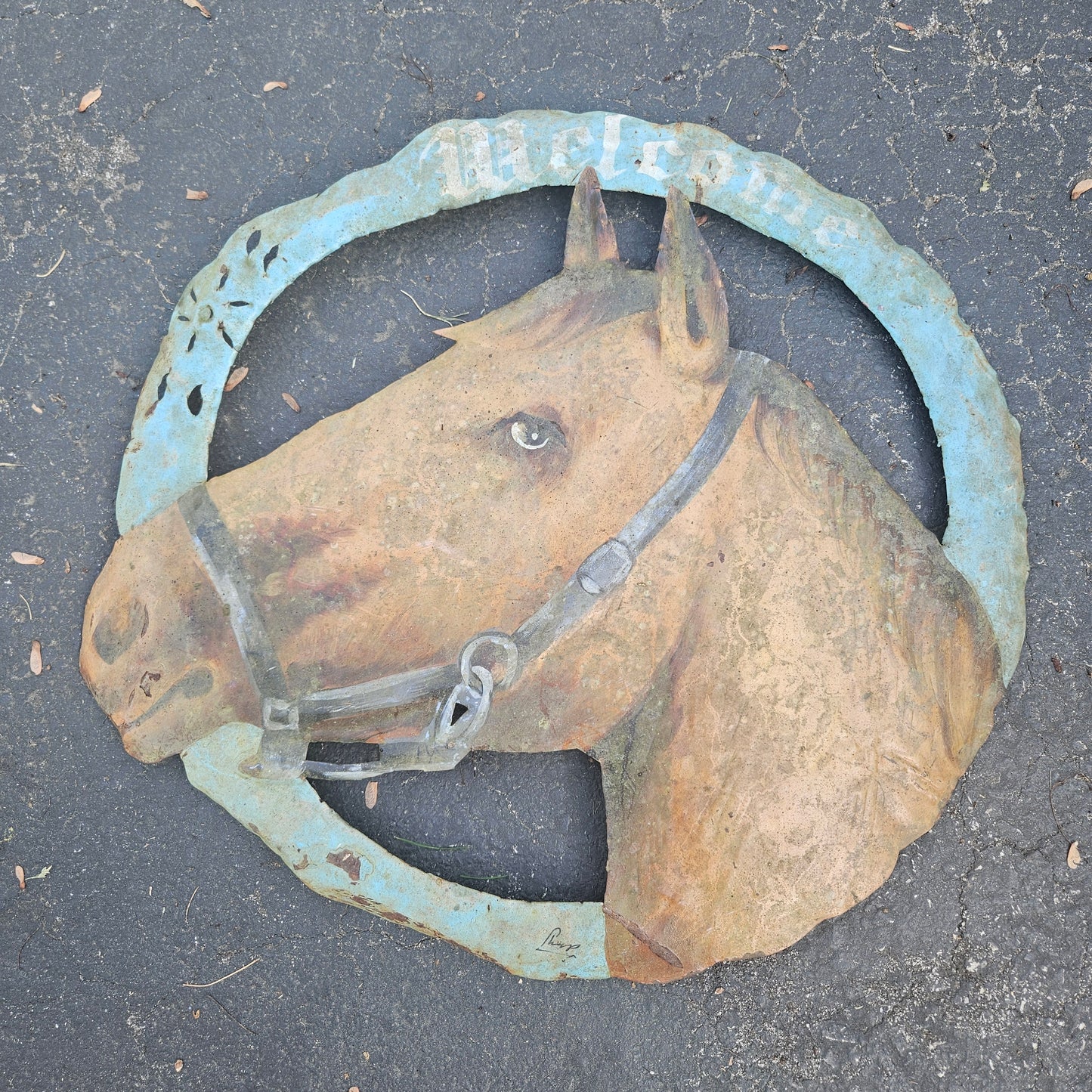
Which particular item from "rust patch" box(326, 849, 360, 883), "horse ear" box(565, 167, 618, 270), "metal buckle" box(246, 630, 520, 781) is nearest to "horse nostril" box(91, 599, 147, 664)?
"metal buckle" box(246, 630, 520, 781)

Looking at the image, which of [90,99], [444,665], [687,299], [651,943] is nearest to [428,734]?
[444,665]

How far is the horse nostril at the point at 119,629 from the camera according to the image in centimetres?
193

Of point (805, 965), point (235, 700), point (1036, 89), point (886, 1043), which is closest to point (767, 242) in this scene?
point (1036, 89)

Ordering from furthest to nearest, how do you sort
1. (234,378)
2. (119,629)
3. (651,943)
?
(234,378) → (651,943) → (119,629)

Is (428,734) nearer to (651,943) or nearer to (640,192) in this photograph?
(651,943)

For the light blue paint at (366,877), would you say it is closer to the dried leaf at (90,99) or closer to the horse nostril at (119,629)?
the horse nostril at (119,629)

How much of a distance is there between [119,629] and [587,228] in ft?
4.76

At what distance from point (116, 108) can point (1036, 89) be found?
9.36 feet

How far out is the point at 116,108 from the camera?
8.51 feet

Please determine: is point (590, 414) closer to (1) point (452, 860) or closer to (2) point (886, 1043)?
(1) point (452, 860)

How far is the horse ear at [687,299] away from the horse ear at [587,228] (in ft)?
0.79

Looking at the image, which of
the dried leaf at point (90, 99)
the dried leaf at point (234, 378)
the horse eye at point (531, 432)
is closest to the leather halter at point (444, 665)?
the horse eye at point (531, 432)
